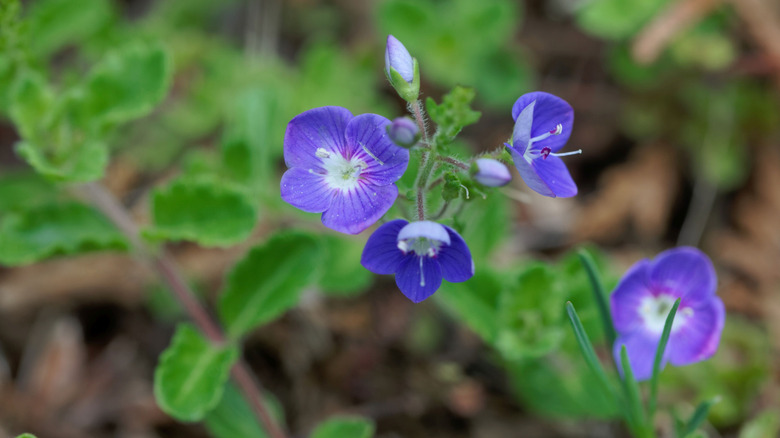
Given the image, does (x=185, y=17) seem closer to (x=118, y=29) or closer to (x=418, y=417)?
(x=118, y=29)

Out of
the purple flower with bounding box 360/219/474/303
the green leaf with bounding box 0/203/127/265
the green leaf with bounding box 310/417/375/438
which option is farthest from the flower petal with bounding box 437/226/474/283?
the green leaf with bounding box 0/203/127/265

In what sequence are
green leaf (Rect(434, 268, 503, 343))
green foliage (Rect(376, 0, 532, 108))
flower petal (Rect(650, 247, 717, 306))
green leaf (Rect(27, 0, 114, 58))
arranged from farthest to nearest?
green foliage (Rect(376, 0, 532, 108)), green leaf (Rect(27, 0, 114, 58)), green leaf (Rect(434, 268, 503, 343)), flower petal (Rect(650, 247, 717, 306))

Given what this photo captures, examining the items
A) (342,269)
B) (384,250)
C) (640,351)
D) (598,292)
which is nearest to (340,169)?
(384,250)

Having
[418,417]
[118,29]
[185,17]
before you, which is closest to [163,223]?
[418,417]

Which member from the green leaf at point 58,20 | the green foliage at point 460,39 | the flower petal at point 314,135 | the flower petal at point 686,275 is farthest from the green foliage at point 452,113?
the green leaf at point 58,20

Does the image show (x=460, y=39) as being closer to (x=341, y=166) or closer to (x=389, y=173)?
(x=341, y=166)

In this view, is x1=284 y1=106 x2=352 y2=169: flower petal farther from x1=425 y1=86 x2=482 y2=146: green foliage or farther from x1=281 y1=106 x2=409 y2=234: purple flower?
x1=425 y1=86 x2=482 y2=146: green foliage
